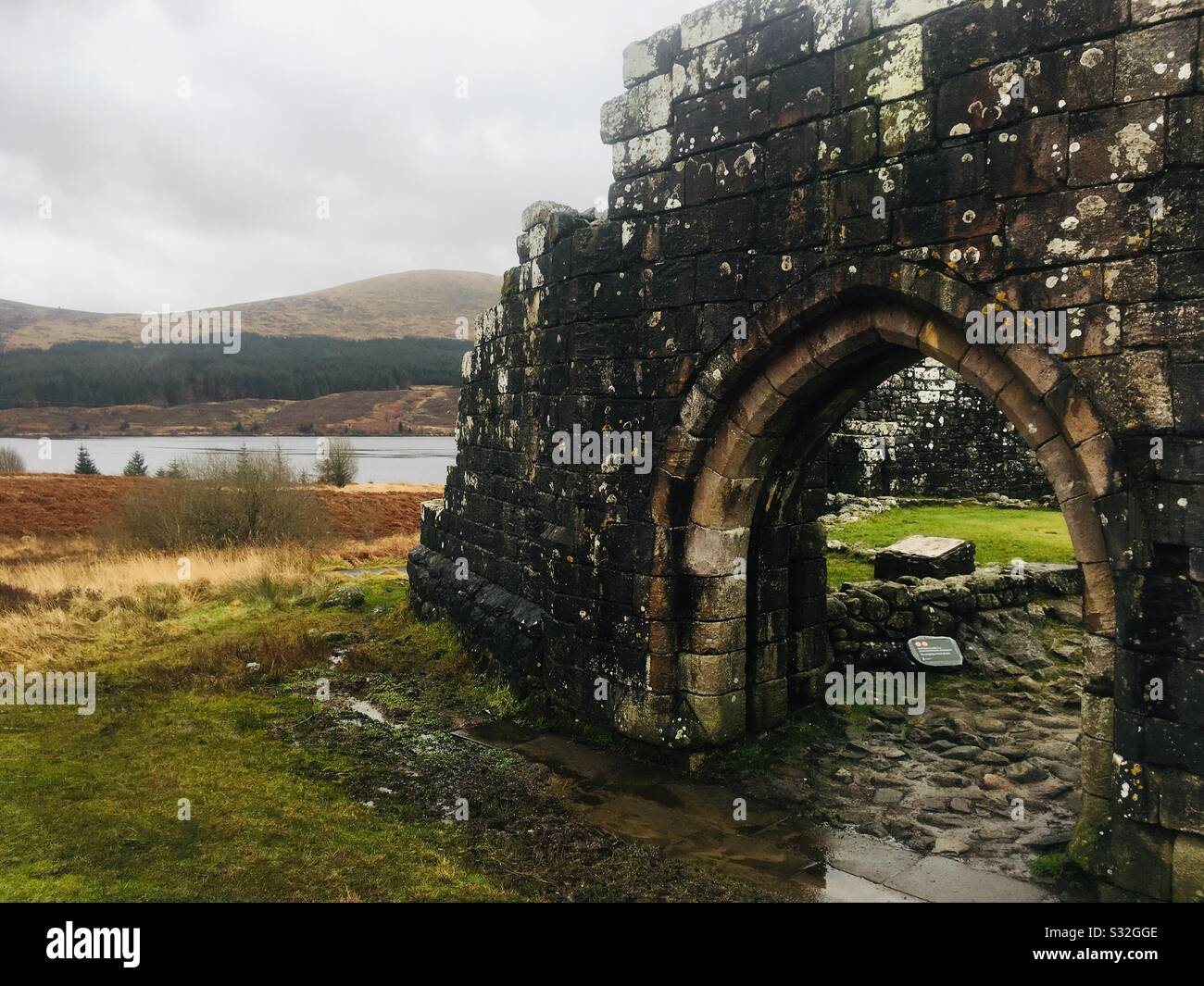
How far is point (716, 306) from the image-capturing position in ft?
19.7

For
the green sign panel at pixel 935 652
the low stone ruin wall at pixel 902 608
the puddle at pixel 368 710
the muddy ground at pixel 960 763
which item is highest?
the low stone ruin wall at pixel 902 608

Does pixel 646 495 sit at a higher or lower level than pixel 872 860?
higher

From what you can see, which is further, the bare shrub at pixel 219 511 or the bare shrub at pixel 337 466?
the bare shrub at pixel 337 466

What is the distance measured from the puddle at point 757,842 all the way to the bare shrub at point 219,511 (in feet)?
44.3

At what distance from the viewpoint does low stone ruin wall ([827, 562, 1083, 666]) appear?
8070mm

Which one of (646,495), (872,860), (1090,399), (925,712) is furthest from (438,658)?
(1090,399)

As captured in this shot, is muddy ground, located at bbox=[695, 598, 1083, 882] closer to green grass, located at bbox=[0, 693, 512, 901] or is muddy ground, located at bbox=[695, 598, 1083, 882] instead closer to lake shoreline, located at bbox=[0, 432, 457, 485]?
green grass, located at bbox=[0, 693, 512, 901]

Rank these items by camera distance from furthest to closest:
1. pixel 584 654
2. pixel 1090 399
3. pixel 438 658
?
pixel 438 658 → pixel 584 654 → pixel 1090 399

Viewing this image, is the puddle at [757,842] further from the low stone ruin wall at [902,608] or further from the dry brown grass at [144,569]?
the dry brown grass at [144,569]

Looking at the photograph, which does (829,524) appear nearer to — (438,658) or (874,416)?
(874,416)

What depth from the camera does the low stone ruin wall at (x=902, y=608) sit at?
807cm

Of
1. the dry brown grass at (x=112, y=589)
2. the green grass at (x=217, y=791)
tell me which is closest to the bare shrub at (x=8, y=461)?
the dry brown grass at (x=112, y=589)

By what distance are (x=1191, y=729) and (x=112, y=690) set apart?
8.84 m

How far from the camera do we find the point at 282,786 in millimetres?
5938
